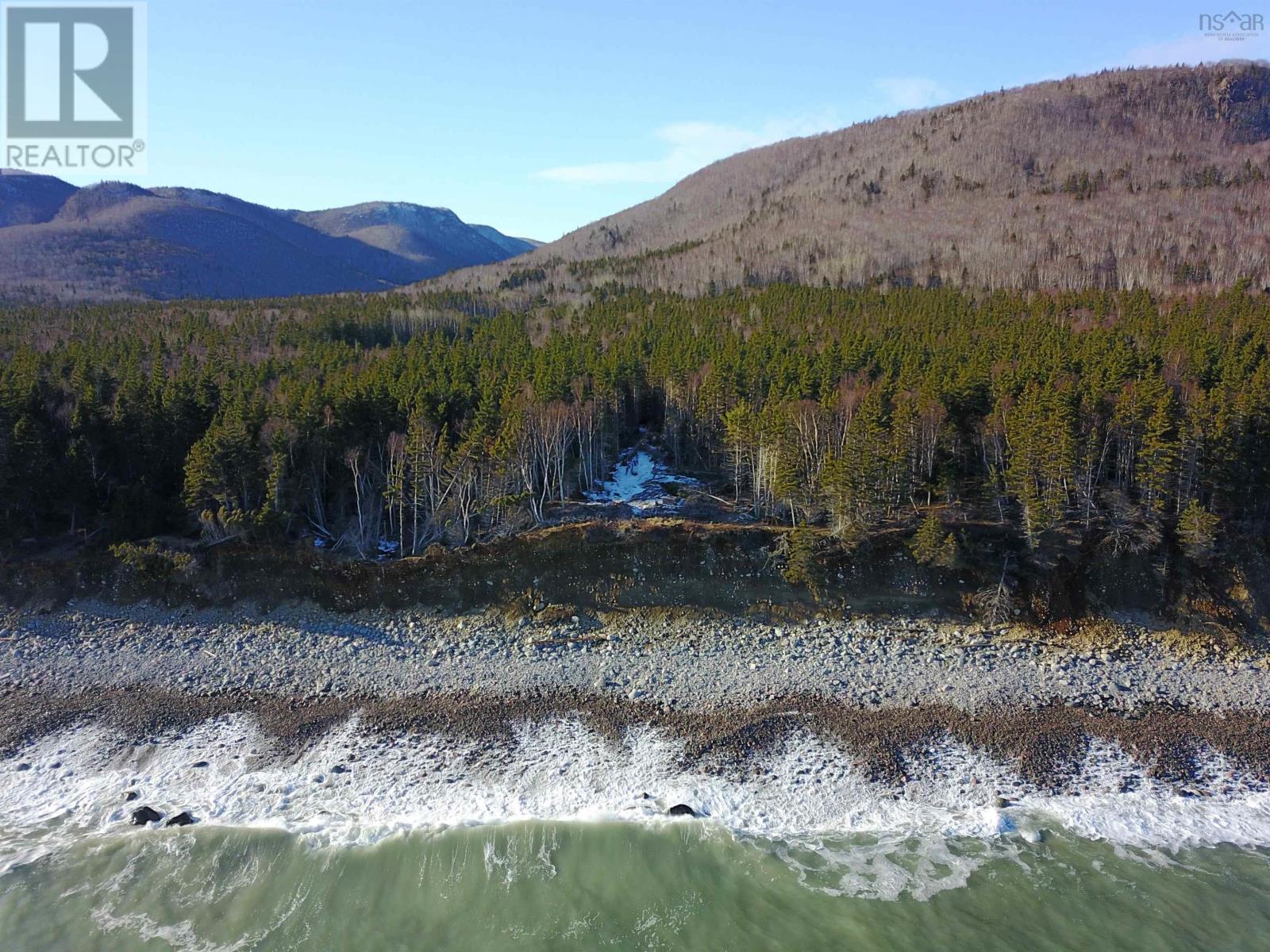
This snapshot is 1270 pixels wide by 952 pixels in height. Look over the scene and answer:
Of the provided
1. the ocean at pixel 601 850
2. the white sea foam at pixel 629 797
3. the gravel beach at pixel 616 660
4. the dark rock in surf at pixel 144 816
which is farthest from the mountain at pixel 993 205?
the dark rock in surf at pixel 144 816

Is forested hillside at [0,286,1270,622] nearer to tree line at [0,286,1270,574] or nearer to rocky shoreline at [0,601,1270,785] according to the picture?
tree line at [0,286,1270,574]

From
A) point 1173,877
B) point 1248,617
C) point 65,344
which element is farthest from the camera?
point 65,344

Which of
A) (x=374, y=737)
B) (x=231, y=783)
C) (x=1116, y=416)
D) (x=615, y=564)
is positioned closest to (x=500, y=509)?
(x=615, y=564)

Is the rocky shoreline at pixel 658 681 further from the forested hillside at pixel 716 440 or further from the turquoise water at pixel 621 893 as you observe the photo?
the forested hillside at pixel 716 440

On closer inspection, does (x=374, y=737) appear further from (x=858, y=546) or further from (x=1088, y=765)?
(x=1088, y=765)

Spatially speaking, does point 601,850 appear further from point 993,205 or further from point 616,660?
point 993,205

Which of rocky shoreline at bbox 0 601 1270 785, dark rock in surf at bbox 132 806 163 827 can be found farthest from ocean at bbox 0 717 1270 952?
rocky shoreline at bbox 0 601 1270 785

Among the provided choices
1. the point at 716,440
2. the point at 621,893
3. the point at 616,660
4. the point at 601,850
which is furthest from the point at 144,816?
the point at 716,440
